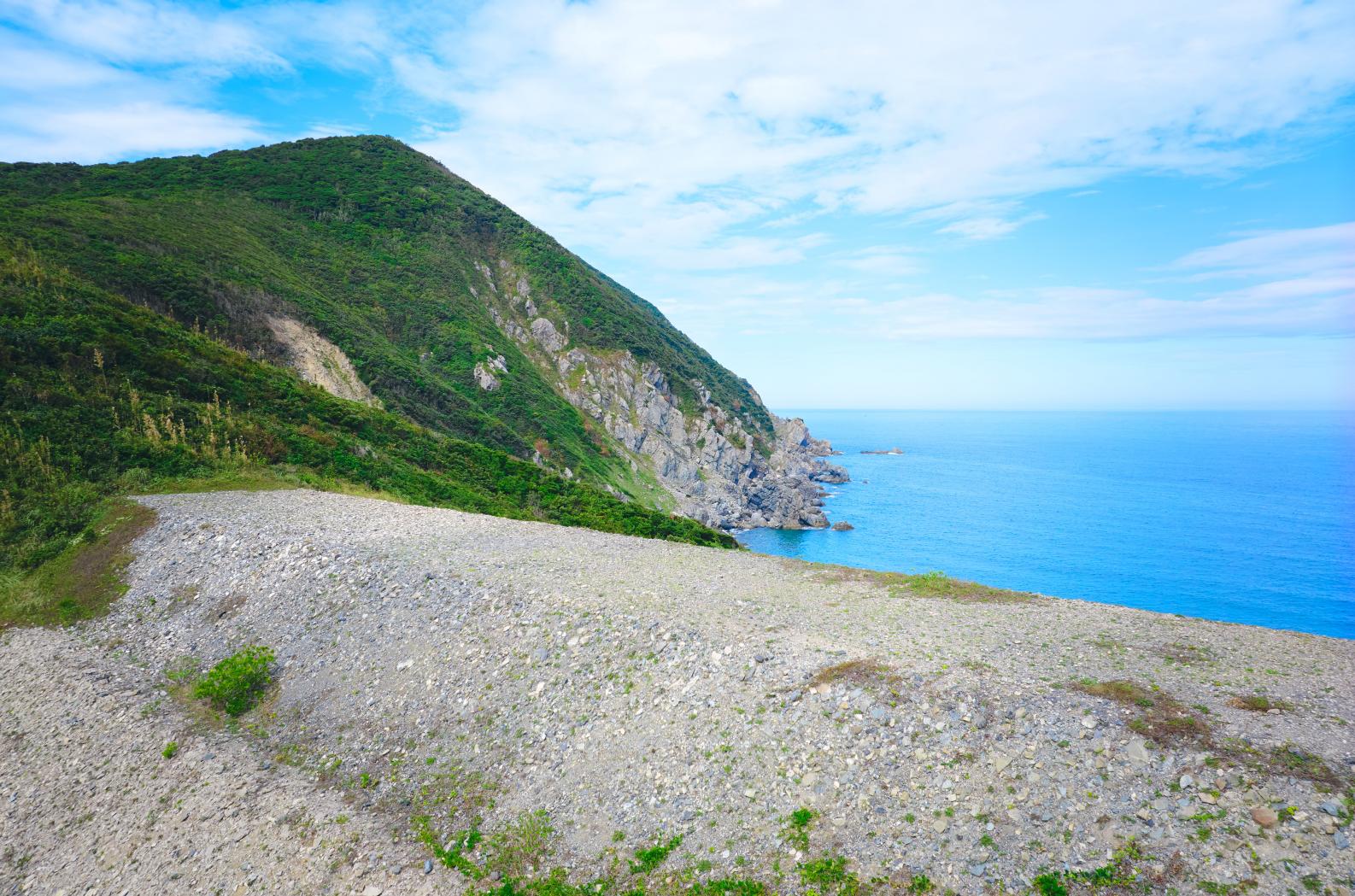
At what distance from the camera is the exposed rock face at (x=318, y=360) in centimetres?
4466

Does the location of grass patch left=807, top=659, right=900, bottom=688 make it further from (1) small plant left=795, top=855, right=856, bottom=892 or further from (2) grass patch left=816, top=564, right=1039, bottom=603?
(2) grass patch left=816, top=564, right=1039, bottom=603

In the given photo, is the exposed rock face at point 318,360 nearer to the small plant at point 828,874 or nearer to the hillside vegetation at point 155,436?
the hillside vegetation at point 155,436

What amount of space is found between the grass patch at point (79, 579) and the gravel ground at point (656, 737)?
35.6 inches

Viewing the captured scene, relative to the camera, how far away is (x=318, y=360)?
46.3 m

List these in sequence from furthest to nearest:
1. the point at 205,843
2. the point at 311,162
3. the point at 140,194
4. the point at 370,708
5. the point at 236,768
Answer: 1. the point at 311,162
2. the point at 140,194
3. the point at 370,708
4. the point at 236,768
5. the point at 205,843

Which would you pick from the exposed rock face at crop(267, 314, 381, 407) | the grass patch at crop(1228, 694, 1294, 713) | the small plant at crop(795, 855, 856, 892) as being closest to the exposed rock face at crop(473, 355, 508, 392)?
the exposed rock face at crop(267, 314, 381, 407)

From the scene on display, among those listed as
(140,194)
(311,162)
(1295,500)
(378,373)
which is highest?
(311,162)

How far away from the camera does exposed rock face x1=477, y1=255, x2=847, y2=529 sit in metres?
80.8

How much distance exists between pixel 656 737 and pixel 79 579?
59.0 ft

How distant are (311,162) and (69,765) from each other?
9842 centimetres

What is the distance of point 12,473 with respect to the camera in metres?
19.0

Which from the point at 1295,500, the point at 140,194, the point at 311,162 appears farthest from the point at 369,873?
the point at 1295,500

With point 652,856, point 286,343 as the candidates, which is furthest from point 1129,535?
point 286,343

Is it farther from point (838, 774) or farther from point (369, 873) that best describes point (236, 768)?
point (838, 774)
